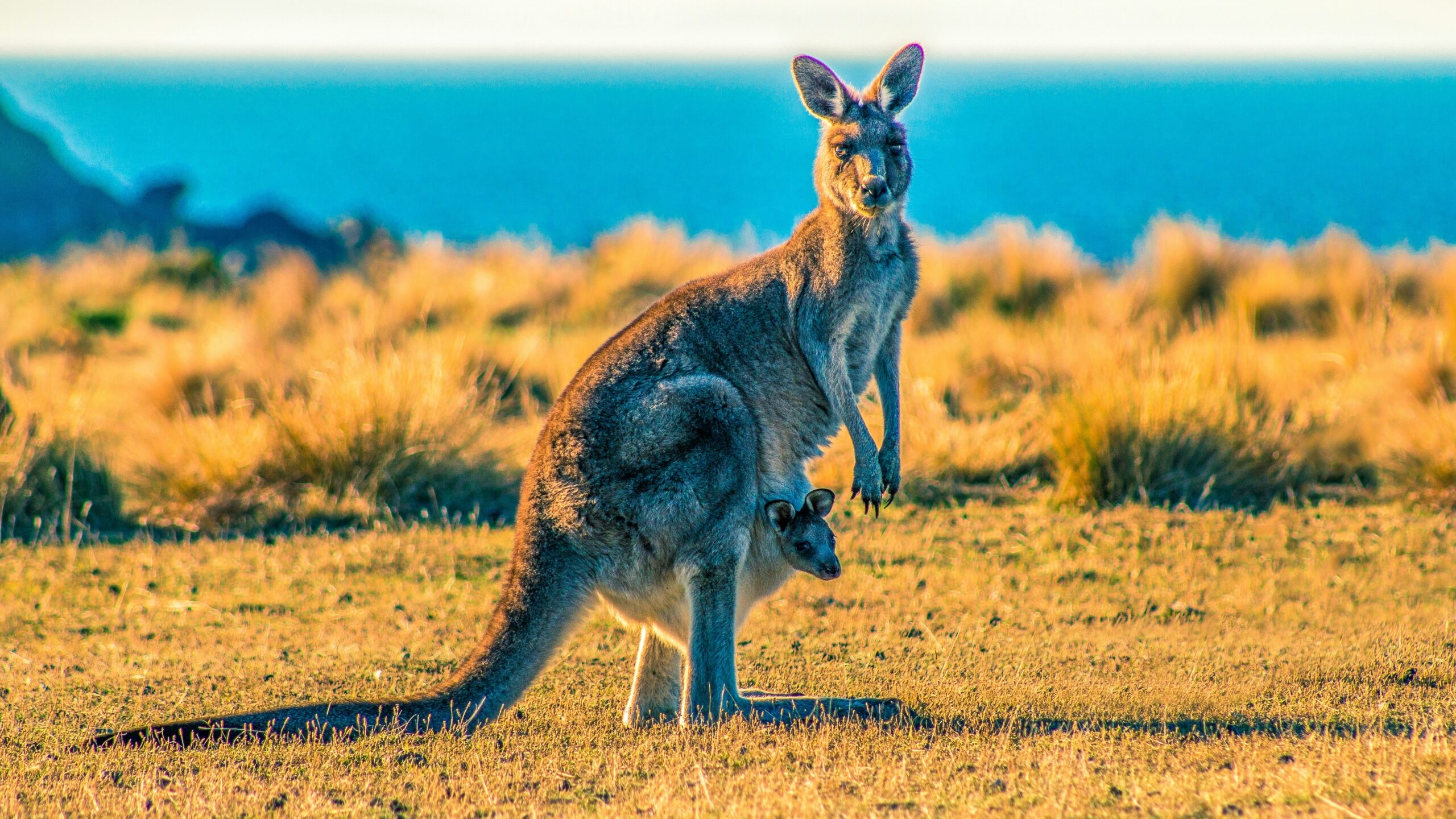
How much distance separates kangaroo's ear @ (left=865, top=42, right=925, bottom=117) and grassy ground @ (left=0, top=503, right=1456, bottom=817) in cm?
241

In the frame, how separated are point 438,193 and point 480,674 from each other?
102 m

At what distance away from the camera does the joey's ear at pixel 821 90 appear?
5430 millimetres

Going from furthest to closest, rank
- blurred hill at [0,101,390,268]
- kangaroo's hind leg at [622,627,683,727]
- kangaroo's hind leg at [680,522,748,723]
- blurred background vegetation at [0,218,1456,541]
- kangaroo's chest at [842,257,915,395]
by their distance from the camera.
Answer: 1. blurred hill at [0,101,390,268]
2. blurred background vegetation at [0,218,1456,541]
3. kangaroo's chest at [842,257,915,395]
4. kangaroo's hind leg at [622,627,683,727]
5. kangaroo's hind leg at [680,522,748,723]

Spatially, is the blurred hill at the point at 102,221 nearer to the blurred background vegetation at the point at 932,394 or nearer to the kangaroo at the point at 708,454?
the blurred background vegetation at the point at 932,394

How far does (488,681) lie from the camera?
4758 mm

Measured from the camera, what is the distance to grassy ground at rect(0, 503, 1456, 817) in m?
4.21

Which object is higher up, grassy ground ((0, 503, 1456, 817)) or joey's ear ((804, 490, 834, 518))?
joey's ear ((804, 490, 834, 518))

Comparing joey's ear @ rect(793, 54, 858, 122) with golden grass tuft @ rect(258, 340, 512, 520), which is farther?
golden grass tuft @ rect(258, 340, 512, 520)

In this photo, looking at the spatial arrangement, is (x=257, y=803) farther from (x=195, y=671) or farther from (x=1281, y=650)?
(x=1281, y=650)

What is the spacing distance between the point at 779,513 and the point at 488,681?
1206 mm

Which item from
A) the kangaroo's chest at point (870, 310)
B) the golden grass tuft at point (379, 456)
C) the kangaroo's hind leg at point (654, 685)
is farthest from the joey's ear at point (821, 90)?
the golden grass tuft at point (379, 456)

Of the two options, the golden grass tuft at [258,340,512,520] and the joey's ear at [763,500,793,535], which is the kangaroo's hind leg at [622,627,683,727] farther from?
the golden grass tuft at [258,340,512,520]

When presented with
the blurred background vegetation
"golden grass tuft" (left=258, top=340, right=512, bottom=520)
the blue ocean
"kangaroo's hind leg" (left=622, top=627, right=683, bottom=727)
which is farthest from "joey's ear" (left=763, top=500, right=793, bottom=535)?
the blue ocean

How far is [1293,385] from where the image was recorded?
10.9 m
